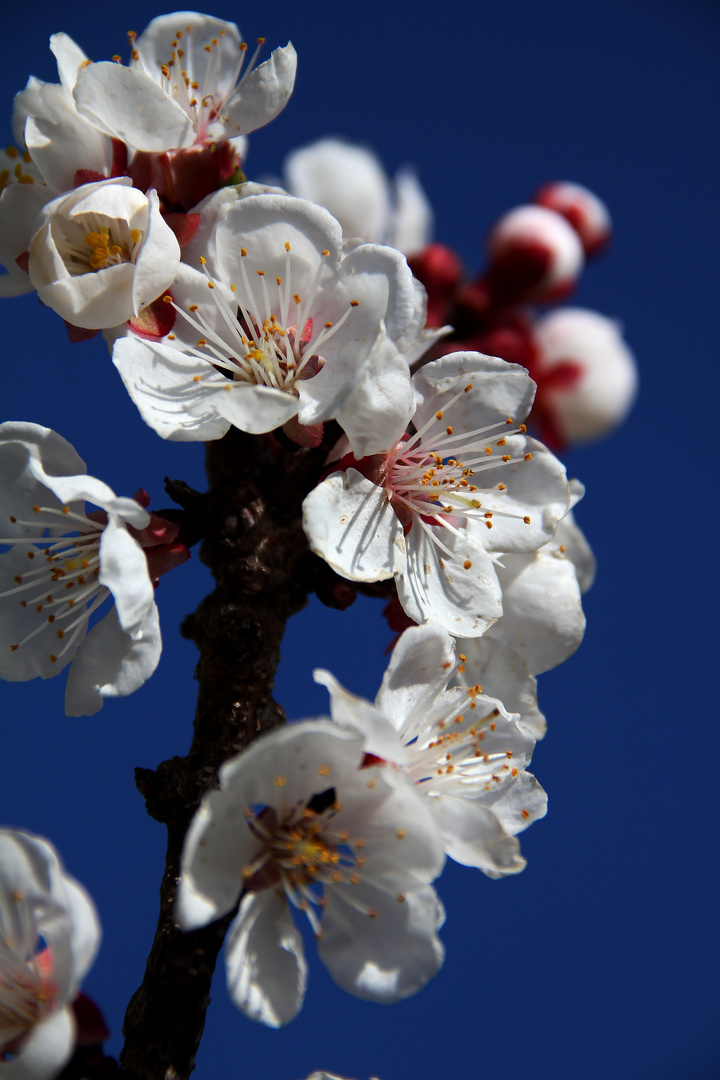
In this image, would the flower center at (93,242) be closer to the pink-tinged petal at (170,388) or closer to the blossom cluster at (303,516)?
the blossom cluster at (303,516)

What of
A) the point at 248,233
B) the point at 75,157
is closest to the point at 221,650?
the point at 248,233

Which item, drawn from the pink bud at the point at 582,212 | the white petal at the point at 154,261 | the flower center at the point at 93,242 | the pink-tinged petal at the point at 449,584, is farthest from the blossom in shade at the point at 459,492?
the pink bud at the point at 582,212

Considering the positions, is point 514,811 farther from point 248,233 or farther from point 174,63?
point 174,63

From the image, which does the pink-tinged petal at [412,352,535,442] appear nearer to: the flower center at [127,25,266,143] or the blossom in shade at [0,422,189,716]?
the blossom in shade at [0,422,189,716]

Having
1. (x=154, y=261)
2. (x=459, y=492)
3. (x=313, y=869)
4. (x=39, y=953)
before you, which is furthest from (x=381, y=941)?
(x=154, y=261)

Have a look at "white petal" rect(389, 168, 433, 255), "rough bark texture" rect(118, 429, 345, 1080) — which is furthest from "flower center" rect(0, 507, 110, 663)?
"white petal" rect(389, 168, 433, 255)
